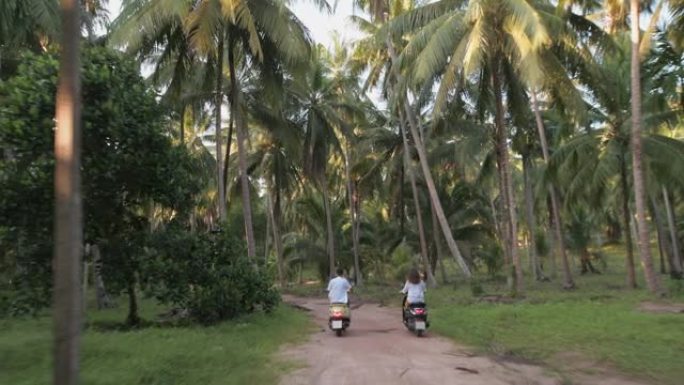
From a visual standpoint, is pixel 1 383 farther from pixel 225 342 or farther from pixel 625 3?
pixel 625 3

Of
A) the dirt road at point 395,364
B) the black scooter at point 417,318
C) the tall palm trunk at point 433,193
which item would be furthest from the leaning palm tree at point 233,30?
the dirt road at point 395,364

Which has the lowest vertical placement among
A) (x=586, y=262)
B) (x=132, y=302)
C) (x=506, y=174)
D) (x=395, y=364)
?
(x=395, y=364)

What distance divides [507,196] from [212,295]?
1008cm

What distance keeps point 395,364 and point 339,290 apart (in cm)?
406

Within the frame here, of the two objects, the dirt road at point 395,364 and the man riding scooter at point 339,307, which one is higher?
the man riding scooter at point 339,307

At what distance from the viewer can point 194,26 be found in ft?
52.3

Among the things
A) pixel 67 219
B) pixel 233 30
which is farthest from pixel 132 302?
pixel 67 219

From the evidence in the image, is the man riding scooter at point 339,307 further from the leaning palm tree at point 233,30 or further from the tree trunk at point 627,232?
the tree trunk at point 627,232

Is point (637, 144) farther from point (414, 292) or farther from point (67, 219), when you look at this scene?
point (67, 219)

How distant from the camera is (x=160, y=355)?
28.4ft

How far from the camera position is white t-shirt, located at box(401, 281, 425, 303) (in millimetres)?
12555

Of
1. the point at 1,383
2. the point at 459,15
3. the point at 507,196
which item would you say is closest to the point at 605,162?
the point at 507,196

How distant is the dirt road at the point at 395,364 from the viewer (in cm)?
798

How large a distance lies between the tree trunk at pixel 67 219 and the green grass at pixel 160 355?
255cm
